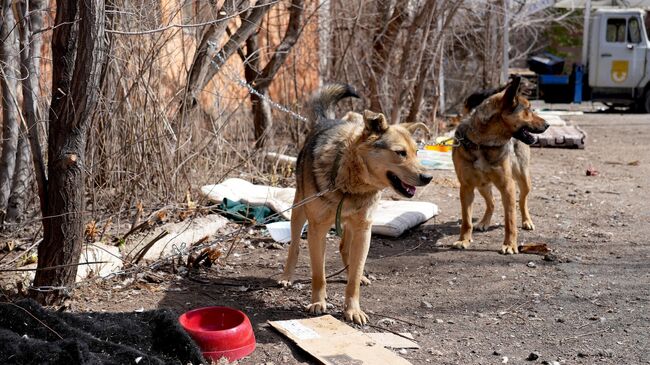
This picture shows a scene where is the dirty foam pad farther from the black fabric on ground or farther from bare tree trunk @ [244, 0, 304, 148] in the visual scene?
the black fabric on ground

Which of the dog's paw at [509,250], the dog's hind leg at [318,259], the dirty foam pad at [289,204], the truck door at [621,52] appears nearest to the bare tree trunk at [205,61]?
the dirty foam pad at [289,204]

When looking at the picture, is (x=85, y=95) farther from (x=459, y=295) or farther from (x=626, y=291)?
(x=626, y=291)

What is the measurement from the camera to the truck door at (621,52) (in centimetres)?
2072

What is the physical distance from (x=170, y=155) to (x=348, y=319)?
8.98ft

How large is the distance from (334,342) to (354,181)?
103cm

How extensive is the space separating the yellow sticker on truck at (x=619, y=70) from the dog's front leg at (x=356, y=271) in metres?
18.5

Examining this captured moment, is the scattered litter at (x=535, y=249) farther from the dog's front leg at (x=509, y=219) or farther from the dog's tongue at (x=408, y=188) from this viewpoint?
the dog's tongue at (x=408, y=188)

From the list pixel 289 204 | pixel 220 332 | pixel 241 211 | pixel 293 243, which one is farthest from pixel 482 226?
pixel 220 332

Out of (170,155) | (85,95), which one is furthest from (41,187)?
(170,155)

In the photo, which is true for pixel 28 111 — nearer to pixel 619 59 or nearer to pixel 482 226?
pixel 482 226

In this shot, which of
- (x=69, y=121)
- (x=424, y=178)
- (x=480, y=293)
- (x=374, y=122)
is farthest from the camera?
(x=480, y=293)

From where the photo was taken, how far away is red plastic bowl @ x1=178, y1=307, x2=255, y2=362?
3.78 m

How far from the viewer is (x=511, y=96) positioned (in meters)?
6.53

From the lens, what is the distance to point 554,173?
1022 centimetres
